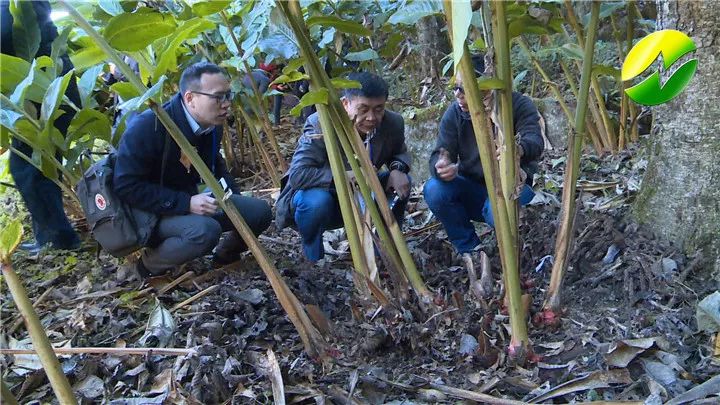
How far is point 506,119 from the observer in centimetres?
124

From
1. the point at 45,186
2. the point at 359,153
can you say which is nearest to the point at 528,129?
the point at 359,153

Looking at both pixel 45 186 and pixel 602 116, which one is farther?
pixel 602 116

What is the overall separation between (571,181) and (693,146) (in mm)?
481

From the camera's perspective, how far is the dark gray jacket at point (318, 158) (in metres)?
2.16

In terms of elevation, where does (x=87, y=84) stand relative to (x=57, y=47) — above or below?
below

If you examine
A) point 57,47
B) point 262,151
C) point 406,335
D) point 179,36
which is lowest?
point 406,335

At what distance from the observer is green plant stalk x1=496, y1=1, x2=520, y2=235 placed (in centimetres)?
118

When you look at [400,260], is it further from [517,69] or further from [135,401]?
[517,69]

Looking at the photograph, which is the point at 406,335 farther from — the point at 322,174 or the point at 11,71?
the point at 11,71

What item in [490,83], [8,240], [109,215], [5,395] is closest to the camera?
[8,240]

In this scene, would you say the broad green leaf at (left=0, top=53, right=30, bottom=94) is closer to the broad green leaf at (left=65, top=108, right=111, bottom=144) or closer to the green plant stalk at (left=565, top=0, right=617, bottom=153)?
the broad green leaf at (left=65, top=108, right=111, bottom=144)

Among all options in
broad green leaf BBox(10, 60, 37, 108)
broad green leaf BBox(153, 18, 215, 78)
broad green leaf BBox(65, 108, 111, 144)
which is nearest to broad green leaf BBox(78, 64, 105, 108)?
broad green leaf BBox(65, 108, 111, 144)

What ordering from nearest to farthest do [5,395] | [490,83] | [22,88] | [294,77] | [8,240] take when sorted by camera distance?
[8,240] < [5,395] < [490,83] < [294,77] < [22,88]

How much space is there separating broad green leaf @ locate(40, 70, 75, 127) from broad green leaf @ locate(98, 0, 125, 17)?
24 centimetres
